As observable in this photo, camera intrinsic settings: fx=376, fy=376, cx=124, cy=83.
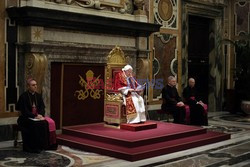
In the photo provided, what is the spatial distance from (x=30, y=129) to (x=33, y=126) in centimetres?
8

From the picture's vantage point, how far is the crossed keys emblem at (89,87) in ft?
24.8

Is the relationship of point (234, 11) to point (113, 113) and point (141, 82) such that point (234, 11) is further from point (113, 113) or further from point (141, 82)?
point (113, 113)

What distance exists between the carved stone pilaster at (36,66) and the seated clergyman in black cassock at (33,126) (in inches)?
22.8

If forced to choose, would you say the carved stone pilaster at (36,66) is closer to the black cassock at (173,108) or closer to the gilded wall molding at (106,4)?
the gilded wall molding at (106,4)

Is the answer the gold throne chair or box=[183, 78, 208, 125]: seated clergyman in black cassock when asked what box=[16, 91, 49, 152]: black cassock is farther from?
box=[183, 78, 208, 125]: seated clergyman in black cassock

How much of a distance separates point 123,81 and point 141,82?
171 centimetres

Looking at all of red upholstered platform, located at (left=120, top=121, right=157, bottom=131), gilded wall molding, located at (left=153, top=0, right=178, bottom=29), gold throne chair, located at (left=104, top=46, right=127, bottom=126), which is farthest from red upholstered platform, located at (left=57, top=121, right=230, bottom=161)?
gilded wall molding, located at (left=153, top=0, right=178, bottom=29)

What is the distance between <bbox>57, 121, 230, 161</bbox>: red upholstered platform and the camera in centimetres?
555

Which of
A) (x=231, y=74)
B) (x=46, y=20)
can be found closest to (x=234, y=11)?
(x=231, y=74)

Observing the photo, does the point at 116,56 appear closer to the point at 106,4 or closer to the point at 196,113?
the point at 106,4

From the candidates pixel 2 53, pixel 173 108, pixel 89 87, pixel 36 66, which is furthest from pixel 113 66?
pixel 2 53

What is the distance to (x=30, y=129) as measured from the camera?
19.1 feet

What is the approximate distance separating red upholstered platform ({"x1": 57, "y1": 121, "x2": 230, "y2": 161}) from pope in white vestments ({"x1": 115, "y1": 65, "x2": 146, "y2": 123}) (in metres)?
0.32

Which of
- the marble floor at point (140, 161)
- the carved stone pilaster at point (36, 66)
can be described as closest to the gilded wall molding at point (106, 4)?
the carved stone pilaster at point (36, 66)
